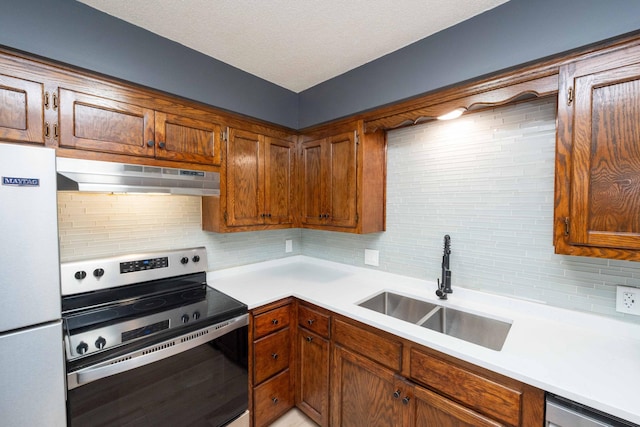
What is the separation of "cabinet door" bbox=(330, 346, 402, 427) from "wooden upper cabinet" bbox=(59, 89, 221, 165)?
154cm

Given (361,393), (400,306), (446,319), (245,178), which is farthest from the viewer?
(245,178)

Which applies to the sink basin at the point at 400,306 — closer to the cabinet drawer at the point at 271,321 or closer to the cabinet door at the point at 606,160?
the cabinet drawer at the point at 271,321

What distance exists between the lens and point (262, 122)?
211 centimetres

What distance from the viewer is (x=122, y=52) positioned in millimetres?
1417

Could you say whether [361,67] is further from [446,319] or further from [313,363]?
[313,363]

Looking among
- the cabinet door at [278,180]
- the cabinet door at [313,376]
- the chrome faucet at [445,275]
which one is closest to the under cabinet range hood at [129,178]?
the cabinet door at [278,180]

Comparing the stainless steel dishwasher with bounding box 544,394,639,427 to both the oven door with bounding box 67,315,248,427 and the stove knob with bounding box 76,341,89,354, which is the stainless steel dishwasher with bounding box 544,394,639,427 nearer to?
the oven door with bounding box 67,315,248,427

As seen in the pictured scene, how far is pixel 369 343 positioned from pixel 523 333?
738 mm

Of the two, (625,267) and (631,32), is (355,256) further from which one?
(631,32)

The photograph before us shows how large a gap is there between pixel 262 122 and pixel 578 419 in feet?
7.38

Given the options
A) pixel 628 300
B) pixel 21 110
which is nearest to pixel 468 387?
pixel 628 300

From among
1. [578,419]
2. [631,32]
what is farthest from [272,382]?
[631,32]

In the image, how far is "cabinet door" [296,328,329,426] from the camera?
175cm

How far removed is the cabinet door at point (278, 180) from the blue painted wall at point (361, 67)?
330 millimetres
